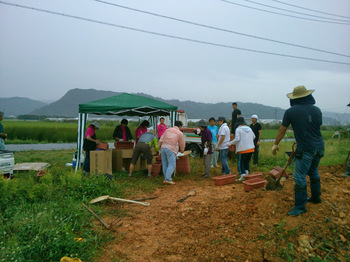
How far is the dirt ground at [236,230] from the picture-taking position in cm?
341

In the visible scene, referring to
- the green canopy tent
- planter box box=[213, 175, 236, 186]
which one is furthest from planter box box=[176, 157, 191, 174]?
planter box box=[213, 175, 236, 186]

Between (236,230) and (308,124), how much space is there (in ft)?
6.58

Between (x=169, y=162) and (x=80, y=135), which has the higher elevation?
(x=80, y=135)

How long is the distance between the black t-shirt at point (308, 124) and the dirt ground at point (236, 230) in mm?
1106

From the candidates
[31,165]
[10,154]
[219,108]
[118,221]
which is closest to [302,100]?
[118,221]

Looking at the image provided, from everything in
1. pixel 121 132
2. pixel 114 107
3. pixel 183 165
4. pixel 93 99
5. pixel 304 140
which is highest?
pixel 93 99

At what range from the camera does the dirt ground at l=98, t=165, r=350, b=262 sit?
3.41 metres

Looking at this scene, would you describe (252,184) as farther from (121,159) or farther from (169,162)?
(121,159)

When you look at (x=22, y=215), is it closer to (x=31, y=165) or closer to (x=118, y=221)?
(x=118, y=221)

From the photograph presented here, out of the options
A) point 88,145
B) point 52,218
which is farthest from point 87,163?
point 52,218

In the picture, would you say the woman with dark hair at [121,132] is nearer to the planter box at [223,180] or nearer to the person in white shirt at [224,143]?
the person in white shirt at [224,143]

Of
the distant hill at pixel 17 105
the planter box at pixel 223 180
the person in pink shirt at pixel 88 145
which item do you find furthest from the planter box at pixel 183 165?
the distant hill at pixel 17 105

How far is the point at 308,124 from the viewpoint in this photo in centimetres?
407

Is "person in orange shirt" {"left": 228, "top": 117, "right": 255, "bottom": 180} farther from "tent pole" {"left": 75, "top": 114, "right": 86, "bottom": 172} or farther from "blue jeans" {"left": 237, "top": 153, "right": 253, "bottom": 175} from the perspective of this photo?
"tent pole" {"left": 75, "top": 114, "right": 86, "bottom": 172}
